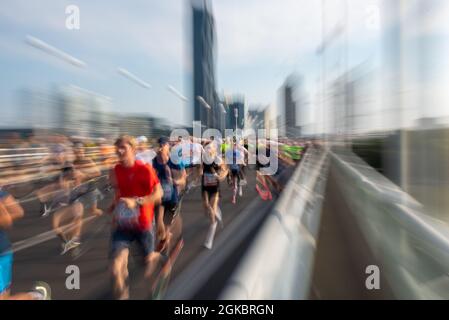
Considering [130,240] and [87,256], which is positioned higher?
[130,240]

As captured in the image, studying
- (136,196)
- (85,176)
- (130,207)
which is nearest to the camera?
(130,207)

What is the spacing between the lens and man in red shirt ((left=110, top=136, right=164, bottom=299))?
365cm

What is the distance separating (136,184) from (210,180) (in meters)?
3.15

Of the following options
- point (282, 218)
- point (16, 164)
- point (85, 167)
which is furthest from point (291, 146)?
point (282, 218)

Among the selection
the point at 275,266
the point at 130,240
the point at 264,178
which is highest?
the point at 275,266

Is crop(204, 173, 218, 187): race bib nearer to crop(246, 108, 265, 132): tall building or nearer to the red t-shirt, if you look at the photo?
the red t-shirt

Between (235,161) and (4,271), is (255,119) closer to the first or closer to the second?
(235,161)

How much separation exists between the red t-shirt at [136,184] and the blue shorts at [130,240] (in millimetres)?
80

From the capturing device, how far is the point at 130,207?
3676 mm

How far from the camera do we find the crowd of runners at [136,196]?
3.59 metres

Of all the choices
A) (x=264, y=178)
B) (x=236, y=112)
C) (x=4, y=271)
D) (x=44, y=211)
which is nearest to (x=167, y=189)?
(x=4, y=271)

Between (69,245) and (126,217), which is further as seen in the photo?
(69,245)

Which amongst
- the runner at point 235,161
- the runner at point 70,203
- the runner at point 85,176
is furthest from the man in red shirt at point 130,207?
the runner at point 235,161

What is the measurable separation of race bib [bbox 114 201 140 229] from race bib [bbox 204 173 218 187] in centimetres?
324
